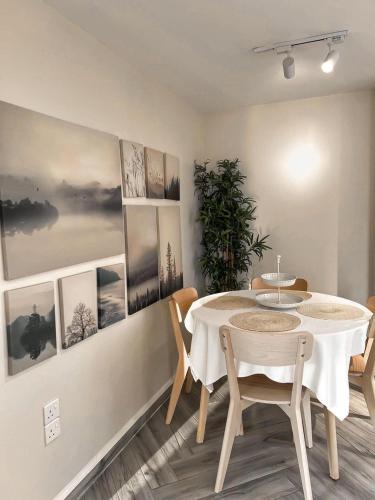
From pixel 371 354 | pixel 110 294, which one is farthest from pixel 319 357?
pixel 110 294

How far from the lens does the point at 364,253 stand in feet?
11.2

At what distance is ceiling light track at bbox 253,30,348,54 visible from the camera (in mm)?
2131

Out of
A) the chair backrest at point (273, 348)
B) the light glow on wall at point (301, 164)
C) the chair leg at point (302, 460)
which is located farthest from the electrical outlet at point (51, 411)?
the light glow on wall at point (301, 164)

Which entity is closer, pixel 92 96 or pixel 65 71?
pixel 65 71

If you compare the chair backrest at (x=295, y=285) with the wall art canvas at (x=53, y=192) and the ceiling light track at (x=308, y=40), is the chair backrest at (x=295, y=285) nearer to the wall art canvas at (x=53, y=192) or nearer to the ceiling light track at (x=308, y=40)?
the wall art canvas at (x=53, y=192)

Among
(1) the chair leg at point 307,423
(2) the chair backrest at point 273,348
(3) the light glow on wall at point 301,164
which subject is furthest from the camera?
(3) the light glow on wall at point 301,164

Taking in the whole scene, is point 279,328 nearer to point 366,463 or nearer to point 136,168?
point 366,463

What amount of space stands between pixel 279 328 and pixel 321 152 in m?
2.15

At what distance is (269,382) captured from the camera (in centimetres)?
209

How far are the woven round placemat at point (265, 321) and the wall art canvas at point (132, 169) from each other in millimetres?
1059

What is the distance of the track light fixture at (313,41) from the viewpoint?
2.13 metres

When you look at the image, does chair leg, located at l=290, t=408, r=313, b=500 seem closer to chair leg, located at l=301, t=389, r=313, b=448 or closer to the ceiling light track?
chair leg, located at l=301, t=389, r=313, b=448

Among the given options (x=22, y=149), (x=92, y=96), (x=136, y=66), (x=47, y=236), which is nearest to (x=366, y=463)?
(x=47, y=236)

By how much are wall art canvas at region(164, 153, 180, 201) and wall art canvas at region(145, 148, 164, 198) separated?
76 millimetres
